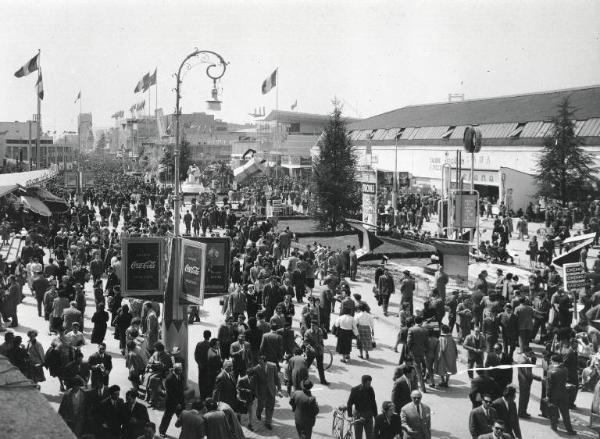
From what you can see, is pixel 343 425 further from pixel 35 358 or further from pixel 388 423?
pixel 35 358

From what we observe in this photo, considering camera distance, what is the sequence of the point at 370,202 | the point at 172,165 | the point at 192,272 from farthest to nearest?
the point at 172,165 → the point at 370,202 → the point at 192,272

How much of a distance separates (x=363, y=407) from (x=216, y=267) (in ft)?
16.2

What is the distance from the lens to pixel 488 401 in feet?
31.0

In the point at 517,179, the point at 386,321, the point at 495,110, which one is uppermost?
the point at 495,110

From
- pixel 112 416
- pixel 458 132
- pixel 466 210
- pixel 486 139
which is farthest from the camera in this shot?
pixel 458 132

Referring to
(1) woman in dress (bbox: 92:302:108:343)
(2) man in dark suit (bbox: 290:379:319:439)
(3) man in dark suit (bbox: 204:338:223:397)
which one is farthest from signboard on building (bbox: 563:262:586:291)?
(1) woman in dress (bbox: 92:302:108:343)

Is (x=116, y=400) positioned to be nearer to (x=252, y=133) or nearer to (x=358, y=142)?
(x=358, y=142)

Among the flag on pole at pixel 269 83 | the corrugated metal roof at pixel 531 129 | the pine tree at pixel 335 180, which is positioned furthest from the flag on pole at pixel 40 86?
the corrugated metal roof at pixel 531 129

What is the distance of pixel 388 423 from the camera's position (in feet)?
31.1

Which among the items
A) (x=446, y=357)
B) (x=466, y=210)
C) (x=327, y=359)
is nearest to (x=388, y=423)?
(x=446, y=357)

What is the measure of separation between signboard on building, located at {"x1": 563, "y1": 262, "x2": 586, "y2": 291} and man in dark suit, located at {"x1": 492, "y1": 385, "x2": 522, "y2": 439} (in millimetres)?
7420

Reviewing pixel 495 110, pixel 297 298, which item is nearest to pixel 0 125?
pixel 495 110

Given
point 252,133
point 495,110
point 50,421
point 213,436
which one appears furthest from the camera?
point 252,133

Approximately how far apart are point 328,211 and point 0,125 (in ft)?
373
